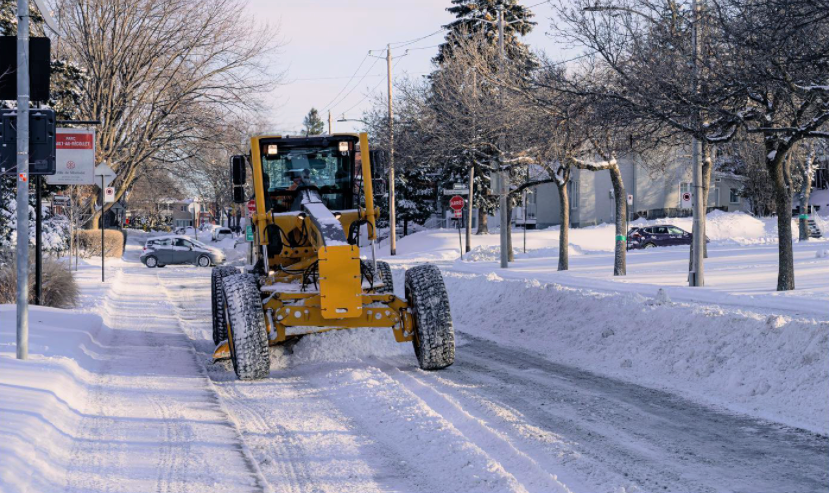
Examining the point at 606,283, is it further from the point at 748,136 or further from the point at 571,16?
the point at 571,16

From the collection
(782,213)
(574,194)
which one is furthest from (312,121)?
(782,213)

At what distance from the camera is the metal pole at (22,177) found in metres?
11.2

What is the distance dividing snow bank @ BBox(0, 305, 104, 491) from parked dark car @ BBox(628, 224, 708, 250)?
35.6m

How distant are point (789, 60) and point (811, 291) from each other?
27.7ft

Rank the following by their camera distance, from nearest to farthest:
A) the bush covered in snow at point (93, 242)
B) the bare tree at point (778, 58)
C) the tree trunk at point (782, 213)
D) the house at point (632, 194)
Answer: the bare tree at point (778, 58) → the tree trunk at point (782, 213) → the bush covered in snow at point (93, 242) → the house at point (632, 194)

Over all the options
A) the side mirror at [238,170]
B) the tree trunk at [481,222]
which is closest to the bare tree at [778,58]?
the side mirror at [238,170]

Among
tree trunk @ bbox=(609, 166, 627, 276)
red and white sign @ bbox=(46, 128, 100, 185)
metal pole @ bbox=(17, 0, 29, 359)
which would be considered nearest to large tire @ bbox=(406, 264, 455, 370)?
metal pole @ bbox=(17, 0, 29, 359)

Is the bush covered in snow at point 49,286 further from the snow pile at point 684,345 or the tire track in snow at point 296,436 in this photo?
the snow pile at point 684,345

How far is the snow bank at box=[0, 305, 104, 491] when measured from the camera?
6465 millimetres

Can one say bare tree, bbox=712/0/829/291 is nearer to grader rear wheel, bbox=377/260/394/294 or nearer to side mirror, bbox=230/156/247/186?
grader rear wheel, bbox=377/260/394/294

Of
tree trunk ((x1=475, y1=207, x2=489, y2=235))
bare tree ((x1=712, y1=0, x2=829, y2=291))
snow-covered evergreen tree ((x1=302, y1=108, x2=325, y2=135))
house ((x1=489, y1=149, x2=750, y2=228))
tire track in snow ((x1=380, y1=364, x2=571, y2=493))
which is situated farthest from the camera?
snow-covered evergreen tree ((x1=302, y1=108, x2=325, y2=135))

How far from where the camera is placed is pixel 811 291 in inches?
763

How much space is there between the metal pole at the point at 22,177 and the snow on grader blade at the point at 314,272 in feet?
8.00

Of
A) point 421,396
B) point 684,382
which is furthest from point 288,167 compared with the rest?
point 684,382
